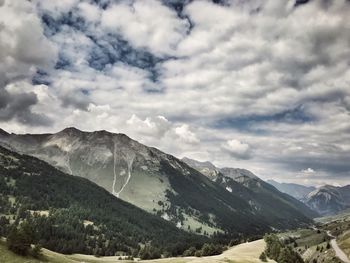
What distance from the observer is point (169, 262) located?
155625 millimetres

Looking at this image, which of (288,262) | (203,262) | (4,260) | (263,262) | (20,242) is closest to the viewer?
(4,260)

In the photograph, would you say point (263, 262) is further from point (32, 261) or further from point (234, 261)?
point (32, 261)

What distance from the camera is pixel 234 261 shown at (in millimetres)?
147750

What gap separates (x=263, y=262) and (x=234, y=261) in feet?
56.0

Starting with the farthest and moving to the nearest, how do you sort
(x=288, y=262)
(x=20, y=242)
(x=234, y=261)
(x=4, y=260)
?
(x=288, y=262), (x=234, y=261), (x=20, y=242), (x=4, y=260)

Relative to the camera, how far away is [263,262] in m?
158

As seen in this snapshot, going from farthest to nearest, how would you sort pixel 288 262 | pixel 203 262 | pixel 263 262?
pixel 288 262
pixel 263 262
pixel 203 262

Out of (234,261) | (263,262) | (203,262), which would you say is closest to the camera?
(203,262)

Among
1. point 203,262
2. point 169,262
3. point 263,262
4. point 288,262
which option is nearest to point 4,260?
point 203,262

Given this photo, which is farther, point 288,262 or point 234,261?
point 288,262

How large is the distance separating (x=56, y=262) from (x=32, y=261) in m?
10.6

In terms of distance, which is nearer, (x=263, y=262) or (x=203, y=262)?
(x=203, y=262)

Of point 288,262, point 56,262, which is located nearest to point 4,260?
point 56,262

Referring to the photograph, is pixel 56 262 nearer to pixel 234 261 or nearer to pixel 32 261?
pixel 32 261
